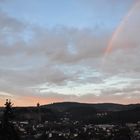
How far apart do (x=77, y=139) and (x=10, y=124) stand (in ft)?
463

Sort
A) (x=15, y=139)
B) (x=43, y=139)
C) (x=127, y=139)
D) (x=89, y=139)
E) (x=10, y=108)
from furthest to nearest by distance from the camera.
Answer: (x=89, y=139), (x=127, y=139), (x=43, y=139), (x=10, y=108), (x=15, y=139)

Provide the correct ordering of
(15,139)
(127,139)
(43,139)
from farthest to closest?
(127,139), (43,139), (15,139)

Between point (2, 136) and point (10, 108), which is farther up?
point (10, 108)

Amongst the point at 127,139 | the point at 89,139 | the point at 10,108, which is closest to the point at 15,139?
the point at 10,108

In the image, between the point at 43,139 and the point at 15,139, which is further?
the point at 43,139

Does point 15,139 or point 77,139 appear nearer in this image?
point 15,139

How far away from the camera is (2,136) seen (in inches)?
1845

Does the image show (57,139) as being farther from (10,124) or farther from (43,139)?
(10,124)

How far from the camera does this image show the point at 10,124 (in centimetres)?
4881

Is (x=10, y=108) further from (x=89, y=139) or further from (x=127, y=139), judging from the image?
(x=89, y=139)

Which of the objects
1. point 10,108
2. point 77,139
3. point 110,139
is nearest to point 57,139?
point 77,139

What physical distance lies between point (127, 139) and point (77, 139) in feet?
69.9

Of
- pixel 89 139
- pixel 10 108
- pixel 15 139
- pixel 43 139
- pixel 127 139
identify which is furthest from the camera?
pixel 89 139

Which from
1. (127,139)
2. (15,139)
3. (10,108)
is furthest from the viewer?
(127,139)
